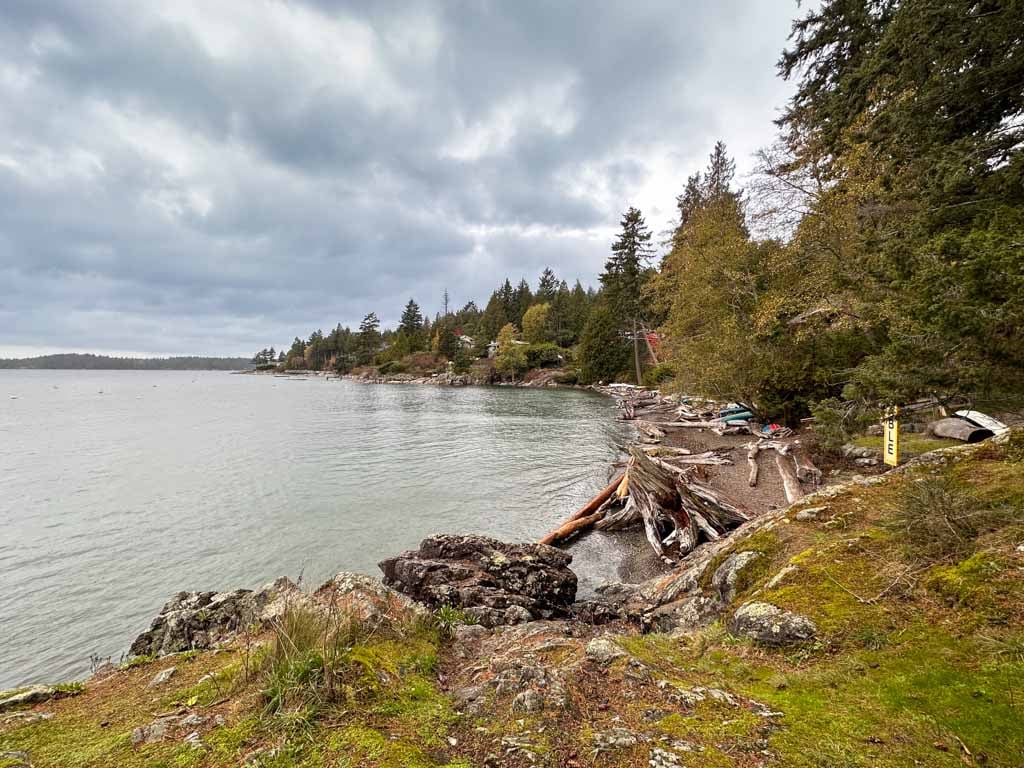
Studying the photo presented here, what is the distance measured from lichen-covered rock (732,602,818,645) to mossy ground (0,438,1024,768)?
105mm

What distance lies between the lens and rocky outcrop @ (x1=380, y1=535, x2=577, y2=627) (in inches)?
270

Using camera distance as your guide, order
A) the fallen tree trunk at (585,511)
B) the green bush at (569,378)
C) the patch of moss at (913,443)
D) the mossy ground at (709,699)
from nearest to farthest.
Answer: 1. the mossy ground at (709,699)
2. the patch of moss at (913,443)
3. the fallen tree trunk at (585,511)
4. the green bush at (569,378)

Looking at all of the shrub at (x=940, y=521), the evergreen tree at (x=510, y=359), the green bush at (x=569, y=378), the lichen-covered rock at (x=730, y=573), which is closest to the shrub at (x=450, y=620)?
the lichen-covered rock at (x=730, y=573)

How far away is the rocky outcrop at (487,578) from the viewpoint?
6.85 metres

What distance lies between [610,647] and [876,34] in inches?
860

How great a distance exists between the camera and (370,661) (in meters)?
3.55

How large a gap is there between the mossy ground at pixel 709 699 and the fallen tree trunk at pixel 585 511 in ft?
23.9

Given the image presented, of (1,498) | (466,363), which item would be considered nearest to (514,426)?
(1,498)

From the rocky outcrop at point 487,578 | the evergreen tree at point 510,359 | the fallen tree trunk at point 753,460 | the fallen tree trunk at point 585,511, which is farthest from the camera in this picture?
the evergreen tree at point 510,359

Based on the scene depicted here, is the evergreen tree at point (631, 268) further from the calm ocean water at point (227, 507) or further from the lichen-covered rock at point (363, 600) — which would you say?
the lichen-covered rock at point (363, 600)

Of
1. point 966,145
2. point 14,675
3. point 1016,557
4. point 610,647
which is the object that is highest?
point 966,145

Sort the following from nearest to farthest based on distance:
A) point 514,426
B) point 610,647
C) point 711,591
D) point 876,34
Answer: point 610,647, point 711,591, point 876,34, point 514,426

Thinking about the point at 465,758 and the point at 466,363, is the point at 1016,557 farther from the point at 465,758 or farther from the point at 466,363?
the point at 466,363

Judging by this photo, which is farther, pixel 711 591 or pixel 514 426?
pixel 514 426
